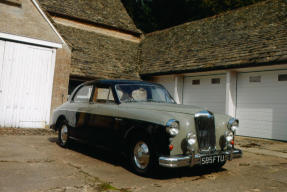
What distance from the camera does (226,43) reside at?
13.4 metres

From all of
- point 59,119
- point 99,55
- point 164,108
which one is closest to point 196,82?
point 99,55

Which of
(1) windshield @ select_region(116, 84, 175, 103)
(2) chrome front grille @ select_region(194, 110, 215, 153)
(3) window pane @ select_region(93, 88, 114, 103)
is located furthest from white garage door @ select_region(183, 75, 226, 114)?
(2) chrome front grille @ select_region(194, 110, 215, 153)

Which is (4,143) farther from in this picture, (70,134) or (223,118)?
(223,118)

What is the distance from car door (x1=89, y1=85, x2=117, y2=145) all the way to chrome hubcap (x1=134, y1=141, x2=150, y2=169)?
70 cm

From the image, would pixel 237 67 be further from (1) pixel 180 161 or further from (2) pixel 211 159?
(1) pixel 180 161

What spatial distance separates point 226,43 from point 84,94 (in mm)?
8913

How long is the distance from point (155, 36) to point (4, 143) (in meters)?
14.5

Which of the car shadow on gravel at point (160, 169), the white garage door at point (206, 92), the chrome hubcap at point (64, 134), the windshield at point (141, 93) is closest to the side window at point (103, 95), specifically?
the windshield at point (141, 93)

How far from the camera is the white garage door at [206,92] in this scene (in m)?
12.8

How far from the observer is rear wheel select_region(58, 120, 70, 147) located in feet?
23.2

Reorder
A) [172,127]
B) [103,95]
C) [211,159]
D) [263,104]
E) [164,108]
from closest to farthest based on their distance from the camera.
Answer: [172,127]
[211,159]
[164,108]
[103,95]
[263,104]

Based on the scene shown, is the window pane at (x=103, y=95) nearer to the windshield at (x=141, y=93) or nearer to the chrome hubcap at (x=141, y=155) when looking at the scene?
the windshield at (x=141, y=93)

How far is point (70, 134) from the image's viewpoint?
6875mm

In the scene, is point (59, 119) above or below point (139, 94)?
below
